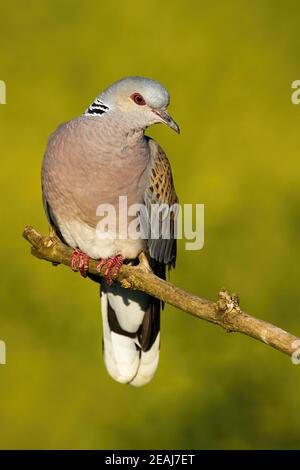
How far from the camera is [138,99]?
4023 mm

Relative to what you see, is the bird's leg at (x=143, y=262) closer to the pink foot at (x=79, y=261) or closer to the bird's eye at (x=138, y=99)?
the pink foot at (x=79, y=261)

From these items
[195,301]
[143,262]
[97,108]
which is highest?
[97,108]

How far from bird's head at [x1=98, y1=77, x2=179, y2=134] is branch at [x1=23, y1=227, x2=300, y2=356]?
0.59 meters

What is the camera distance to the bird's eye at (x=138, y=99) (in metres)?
4.01

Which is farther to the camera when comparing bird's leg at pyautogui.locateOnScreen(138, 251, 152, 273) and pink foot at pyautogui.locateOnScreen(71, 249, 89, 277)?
bird's leg at pyautogui.locateOnScreen(138, 251, 152, 273)

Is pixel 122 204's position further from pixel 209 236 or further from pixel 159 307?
pixel 209 236

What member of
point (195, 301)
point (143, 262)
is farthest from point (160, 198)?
point (195, 301)

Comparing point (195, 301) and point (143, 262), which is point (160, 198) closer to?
point (143, 262)

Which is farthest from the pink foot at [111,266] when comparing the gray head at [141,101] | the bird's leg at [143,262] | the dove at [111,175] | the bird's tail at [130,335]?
the bird's tail at [130,335]

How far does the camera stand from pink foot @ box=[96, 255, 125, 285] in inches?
158

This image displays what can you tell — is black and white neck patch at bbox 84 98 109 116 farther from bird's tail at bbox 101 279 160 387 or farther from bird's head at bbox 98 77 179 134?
bird's tail at bbox 101 279 160 387

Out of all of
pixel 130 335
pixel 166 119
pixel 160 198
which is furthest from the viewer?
pixel 130 335

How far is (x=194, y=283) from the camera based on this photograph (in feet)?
17.2

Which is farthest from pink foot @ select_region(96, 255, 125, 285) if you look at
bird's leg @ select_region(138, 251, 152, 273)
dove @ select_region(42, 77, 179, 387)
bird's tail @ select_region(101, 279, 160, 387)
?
bird's tail @ select_region(101, 279, 160, 387)
